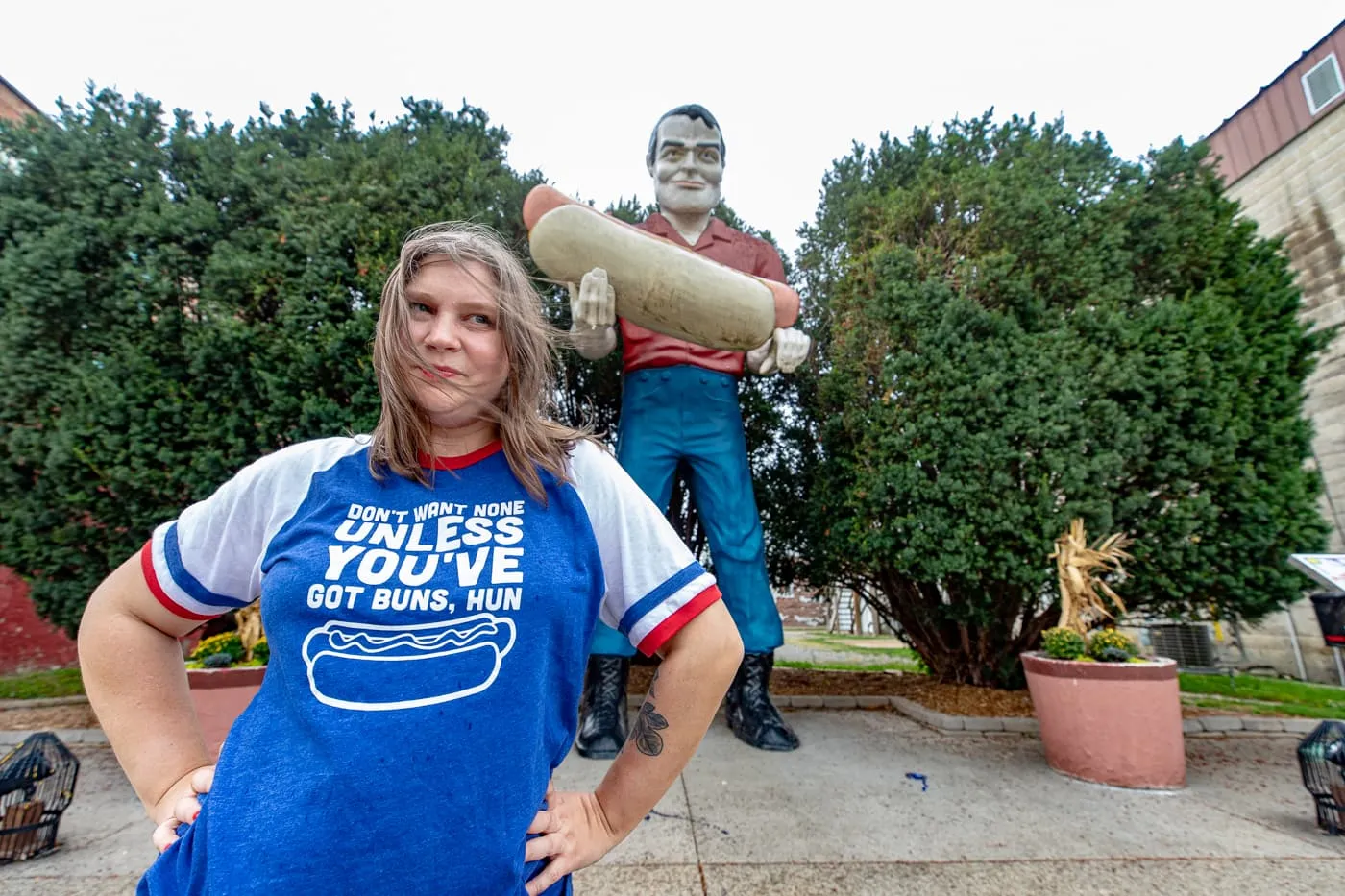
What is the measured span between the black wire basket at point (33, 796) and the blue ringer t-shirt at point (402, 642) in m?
2.34

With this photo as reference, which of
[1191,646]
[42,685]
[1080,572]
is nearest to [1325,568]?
[1080,572]

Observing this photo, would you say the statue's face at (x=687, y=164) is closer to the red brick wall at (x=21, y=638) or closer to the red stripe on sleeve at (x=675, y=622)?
the red stripe on sleeve at (x=675, y=622)

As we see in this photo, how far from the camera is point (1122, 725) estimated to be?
318cm

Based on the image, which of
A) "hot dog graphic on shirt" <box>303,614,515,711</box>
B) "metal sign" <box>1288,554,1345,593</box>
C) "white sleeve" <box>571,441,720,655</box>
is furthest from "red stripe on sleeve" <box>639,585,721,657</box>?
"metal sign" <box>1288,554,1345,593</box>

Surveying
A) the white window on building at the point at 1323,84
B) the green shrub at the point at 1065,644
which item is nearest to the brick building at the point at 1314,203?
the white window on building at the point at 1323,84

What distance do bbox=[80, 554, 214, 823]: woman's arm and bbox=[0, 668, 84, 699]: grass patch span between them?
572 cm

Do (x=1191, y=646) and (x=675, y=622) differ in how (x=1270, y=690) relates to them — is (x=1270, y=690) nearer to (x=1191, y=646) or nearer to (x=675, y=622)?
(x=1191, y=646)

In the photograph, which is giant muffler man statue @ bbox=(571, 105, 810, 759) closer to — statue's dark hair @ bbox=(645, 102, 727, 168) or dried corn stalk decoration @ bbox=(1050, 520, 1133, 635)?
statue's dark hair @ bbox=(645, 102, 727, 168)

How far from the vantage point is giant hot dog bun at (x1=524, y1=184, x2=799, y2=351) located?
304 cm

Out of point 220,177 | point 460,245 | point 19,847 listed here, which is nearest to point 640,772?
point 460,245

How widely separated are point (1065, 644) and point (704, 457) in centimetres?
220

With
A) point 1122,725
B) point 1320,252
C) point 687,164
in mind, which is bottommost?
point 1122,725

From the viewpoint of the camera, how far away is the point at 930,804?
288 centimetres

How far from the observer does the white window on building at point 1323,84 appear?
9094 mm
